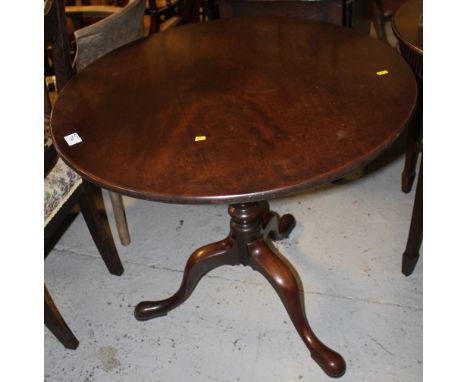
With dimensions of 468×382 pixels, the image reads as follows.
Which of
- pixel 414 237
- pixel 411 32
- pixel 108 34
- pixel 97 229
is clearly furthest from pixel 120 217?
pixel 411 32

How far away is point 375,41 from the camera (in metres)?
1.30

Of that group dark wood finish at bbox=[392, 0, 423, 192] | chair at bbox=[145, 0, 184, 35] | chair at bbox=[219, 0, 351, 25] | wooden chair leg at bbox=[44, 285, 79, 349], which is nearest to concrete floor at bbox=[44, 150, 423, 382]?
wooden chair leg at bbox=[44, 285, 79, 349]

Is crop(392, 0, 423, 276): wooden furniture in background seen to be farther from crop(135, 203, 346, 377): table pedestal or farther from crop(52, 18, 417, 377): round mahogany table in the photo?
crop(135, 203, 346, 377): table pedestal

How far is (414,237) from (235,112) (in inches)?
32.4

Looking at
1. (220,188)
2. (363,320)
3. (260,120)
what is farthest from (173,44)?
(363,320)

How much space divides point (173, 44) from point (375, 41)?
580 millimetres

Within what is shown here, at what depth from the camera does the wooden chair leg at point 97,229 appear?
150cm

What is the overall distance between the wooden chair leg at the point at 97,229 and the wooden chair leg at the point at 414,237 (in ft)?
3.28

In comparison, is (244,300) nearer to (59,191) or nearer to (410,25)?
(59,191)

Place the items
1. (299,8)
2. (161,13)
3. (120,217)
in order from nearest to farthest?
(120,217), (299,8), (161,13)

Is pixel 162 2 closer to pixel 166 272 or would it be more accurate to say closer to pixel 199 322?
pixel 166 272

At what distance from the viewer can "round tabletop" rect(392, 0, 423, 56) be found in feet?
4.25

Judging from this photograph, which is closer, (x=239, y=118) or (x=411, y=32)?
(x=239, y=118)

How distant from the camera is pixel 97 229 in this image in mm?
1574
